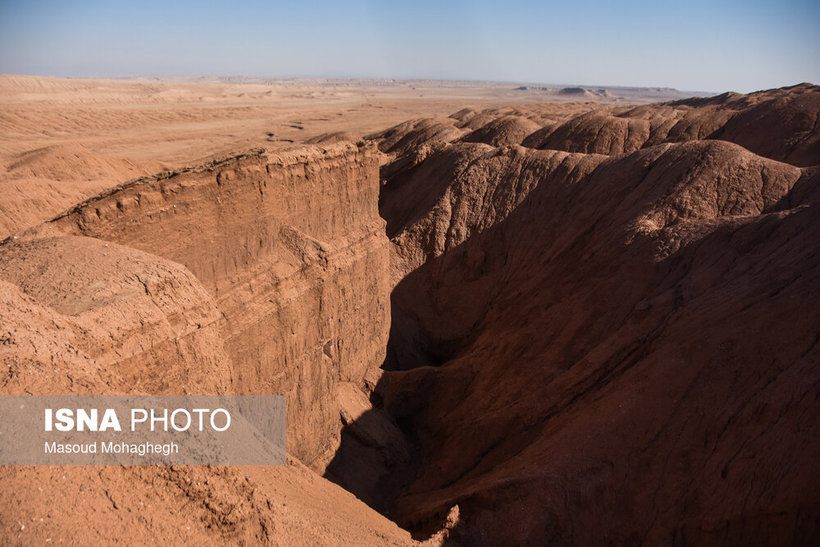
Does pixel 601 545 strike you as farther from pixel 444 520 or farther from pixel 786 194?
pixel 786 194

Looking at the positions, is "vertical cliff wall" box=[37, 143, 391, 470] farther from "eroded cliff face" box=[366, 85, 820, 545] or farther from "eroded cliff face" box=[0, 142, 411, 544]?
"eroded cliff face" box=[366, 85, 820, 545]

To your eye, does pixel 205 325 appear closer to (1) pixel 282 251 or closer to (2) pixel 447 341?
(1) pixel 282 251

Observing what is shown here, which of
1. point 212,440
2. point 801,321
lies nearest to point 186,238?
point 212,440
